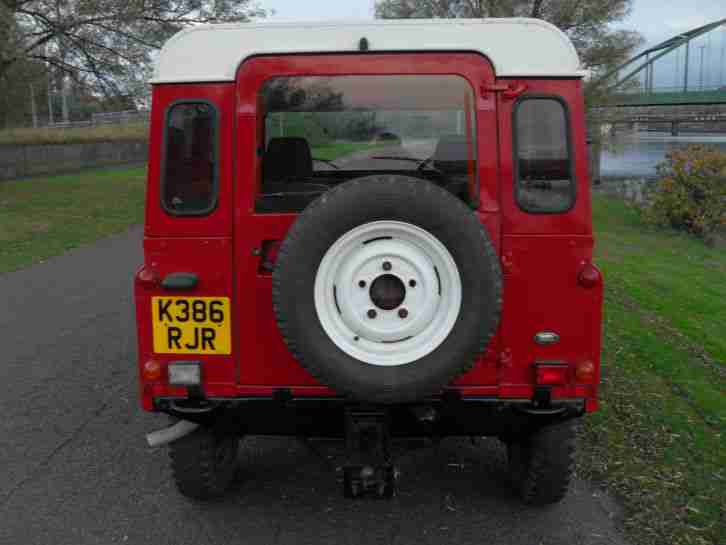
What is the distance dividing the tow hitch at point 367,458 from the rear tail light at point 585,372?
868 mm

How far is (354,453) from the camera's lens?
3.67 meters

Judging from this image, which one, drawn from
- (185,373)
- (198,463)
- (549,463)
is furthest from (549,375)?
(198,463)

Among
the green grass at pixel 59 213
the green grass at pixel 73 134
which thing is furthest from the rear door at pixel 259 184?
the green grass at pixel 73 134

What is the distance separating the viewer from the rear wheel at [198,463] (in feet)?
13.1

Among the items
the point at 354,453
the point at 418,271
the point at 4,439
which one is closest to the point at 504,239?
the point at 418,271

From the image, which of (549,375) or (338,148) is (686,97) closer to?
(338,148)

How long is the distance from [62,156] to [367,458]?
31.6 metres


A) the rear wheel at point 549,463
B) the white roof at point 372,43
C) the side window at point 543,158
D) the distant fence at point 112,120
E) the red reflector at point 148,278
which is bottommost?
the rear wheel at point 549,463

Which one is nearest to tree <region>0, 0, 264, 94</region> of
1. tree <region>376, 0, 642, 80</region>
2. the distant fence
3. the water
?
tree <region>376, 0, 642, 80</region>

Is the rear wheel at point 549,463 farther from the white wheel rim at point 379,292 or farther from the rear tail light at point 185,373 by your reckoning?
the rear tail light at point 185,373

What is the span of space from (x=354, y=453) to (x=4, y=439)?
2.65m

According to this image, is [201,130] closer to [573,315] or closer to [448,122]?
[448,122]

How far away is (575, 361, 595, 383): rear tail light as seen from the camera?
3570 millimetres

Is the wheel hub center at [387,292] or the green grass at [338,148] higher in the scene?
the green grass at [338,148]
